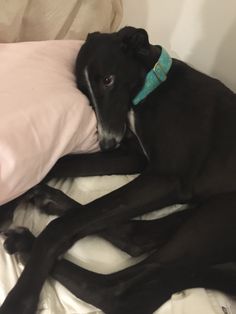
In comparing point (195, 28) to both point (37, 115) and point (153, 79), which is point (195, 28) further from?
point (37, 115)

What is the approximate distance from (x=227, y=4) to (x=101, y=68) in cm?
69

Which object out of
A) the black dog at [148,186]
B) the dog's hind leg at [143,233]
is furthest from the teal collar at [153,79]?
the dog's hind leg at [143,233]

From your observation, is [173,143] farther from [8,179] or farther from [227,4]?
[227,4]

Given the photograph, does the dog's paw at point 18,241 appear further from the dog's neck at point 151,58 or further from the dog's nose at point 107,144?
the dog's neck at point 151,58

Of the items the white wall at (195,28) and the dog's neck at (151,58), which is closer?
the dog's neck at (151,58)

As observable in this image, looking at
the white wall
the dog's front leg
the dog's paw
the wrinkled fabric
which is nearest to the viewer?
the dog's front leg

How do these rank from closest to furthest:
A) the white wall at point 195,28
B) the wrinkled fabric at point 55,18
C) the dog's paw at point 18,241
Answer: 1. the dog's paw at point 18,241
2. the wrinkled fabric at point 55,18
3. the white wall at point 195,28

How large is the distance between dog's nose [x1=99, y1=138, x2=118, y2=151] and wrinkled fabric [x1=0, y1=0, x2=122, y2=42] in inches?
18.2

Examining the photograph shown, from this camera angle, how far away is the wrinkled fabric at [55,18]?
155 centimetres

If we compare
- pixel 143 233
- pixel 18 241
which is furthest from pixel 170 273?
pixel 18 241

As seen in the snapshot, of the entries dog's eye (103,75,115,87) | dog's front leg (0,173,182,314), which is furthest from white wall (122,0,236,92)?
dog's front leg (0,173,182,314)

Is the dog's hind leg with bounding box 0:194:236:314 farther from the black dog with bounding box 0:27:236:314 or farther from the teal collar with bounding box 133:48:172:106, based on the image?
the teal collar with bounding box 133:48:172:106

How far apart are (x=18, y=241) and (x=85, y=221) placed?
189 mm

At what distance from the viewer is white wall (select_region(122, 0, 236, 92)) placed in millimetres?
1972
